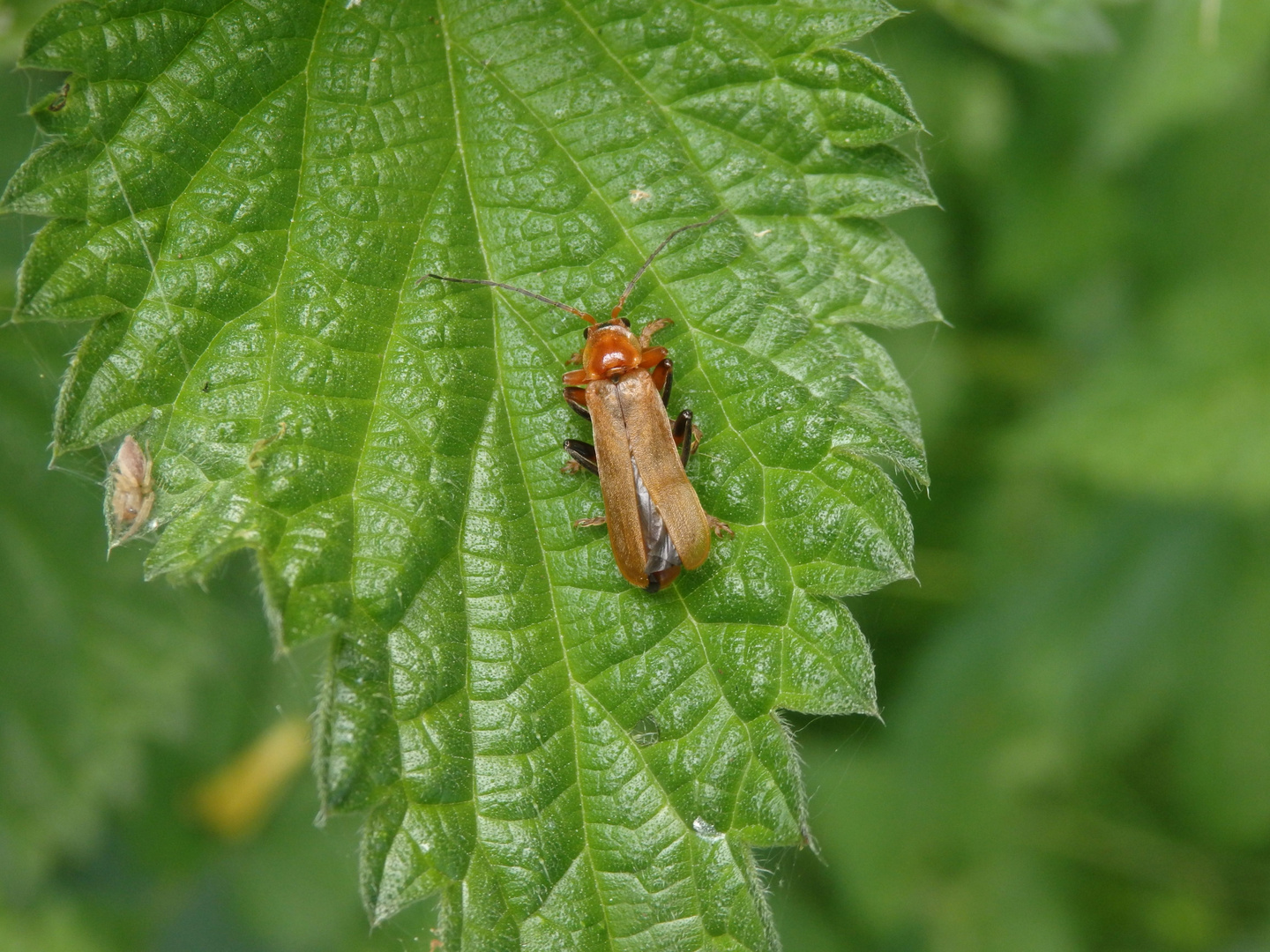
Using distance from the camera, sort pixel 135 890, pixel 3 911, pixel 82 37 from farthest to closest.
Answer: pixel 135 890
pixel 3 911
pixel 82 37

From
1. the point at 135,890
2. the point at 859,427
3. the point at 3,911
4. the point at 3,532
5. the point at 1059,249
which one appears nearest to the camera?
the point at 859,427

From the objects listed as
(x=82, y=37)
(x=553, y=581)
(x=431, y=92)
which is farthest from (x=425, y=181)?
(x=553, y=581)

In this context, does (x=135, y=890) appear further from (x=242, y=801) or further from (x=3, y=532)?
(x=3, y=532)

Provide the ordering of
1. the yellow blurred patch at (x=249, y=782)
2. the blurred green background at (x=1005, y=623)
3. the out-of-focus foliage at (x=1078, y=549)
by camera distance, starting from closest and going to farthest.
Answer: the blurred green background at (x=1005, y=623) < the out-of-focus foliage at (x=1078, y=549) < the yellow blurred patch at (x=249, y=782)

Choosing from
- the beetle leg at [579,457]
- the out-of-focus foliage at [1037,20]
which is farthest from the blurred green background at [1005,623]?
the beetle leg at [579,457]

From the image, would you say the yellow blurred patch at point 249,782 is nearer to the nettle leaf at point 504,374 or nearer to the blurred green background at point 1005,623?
the blurred green background at point 1005,623

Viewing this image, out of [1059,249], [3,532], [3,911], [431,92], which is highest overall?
[431,92]
